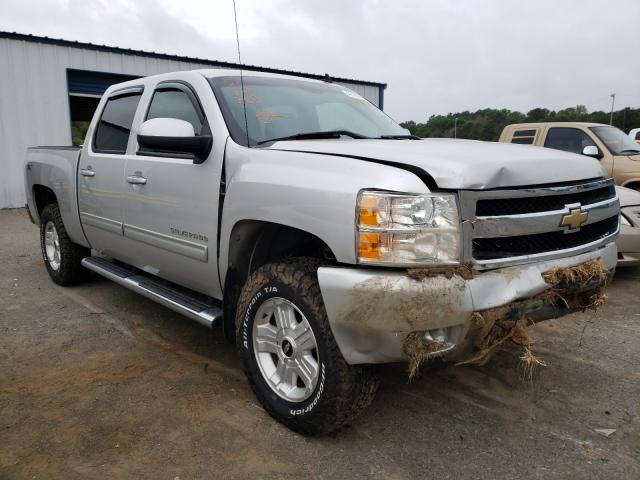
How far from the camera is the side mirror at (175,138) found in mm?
2965

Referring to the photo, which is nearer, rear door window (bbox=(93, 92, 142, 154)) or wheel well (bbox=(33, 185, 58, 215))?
rear door window (bbox=(93, 92, 142, 154))

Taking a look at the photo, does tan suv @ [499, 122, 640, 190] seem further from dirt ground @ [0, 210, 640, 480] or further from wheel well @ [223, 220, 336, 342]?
wheel well @ [223, 220, 336, 342]

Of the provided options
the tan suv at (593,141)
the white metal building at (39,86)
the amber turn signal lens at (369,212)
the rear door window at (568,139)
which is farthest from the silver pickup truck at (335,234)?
the white metal building at (39,86)

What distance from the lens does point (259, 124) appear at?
318cm

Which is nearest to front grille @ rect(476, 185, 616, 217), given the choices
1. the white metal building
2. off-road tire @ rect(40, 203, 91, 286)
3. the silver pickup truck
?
the silver pickup truck

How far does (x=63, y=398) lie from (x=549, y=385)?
2.77 metres

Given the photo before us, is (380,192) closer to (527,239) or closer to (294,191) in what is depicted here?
(294,191)

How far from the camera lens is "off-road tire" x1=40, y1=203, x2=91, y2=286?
5145 millimetres

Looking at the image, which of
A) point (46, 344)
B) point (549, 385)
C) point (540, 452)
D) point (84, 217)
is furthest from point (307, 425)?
point (84, 217)

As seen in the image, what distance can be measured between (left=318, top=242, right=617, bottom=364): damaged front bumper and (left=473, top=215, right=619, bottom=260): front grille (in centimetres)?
8

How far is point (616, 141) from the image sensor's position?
8.30 metres

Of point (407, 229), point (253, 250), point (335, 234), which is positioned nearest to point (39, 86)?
point (253, 250)

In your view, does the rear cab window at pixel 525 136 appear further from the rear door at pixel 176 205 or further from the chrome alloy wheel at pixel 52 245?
the chrome alloy wheel at pixel 52 245

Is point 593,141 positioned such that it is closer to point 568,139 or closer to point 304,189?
point 568,139
